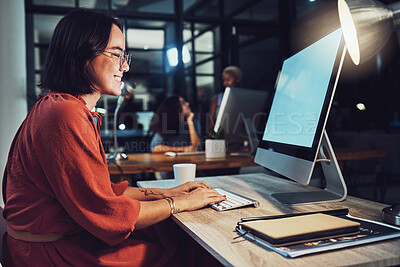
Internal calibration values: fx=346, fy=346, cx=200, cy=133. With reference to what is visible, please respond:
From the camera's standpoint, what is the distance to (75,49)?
1.05 meters

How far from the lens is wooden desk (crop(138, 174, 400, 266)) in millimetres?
653

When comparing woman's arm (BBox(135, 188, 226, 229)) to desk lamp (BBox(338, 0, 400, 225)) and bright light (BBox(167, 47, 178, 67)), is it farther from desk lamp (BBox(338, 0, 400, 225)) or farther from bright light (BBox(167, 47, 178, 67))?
bright light (BBox(167, 47, 178, 67))

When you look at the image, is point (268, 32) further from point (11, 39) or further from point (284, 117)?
point (284, 117)

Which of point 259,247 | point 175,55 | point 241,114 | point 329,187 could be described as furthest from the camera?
point 175,55

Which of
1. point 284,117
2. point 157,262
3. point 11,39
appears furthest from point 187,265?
point 11,39

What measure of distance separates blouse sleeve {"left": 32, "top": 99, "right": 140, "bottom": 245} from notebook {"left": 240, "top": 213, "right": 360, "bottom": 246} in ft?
1.05

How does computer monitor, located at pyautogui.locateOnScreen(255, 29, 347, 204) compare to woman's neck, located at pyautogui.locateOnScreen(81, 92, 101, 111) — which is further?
woman's neck, located at pyautogui.locateOnScreen(81, 92, 101, 111)

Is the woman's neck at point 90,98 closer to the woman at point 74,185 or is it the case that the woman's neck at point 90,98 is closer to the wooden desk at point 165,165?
the woman at point 74,185

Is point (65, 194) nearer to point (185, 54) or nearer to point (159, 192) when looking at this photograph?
point (159, 192)

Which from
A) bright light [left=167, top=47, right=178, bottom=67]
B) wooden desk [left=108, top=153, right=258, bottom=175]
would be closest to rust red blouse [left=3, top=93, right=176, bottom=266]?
wooden desk [left=108, top=153, right=258, bottom=175]

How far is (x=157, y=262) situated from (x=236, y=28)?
4931 mm

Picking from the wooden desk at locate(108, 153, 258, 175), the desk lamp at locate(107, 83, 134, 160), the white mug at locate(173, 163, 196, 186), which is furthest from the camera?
the desk lamp at locate(107, 83, 134, 160)

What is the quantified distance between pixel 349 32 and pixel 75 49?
802 mm

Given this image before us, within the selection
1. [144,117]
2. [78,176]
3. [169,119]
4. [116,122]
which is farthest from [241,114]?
[144,117]
